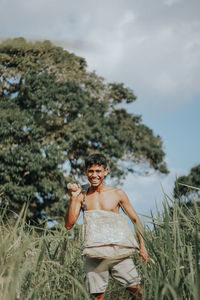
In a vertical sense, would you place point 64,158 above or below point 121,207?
above

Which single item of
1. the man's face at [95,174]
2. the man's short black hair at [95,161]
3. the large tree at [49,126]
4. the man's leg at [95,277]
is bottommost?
the man's leg at [95,277]

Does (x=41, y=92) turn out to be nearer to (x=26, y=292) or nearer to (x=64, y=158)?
(x=64, y=158)

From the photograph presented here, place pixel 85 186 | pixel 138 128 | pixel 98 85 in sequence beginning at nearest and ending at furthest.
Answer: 1. pixel 85 186
2. pixel 98 85
3. pixel 138 128

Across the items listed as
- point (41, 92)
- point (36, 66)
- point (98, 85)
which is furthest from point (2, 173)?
point (98, 85)

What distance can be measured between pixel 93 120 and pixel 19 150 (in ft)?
11.0

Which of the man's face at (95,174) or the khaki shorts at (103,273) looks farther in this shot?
the man's face at (95,174)

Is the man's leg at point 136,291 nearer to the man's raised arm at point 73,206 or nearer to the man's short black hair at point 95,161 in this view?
the man's raised arm at point 73,206

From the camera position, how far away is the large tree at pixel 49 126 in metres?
12.3

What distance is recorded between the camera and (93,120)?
1399 cm

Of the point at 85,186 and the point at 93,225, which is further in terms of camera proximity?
the point at 85,186

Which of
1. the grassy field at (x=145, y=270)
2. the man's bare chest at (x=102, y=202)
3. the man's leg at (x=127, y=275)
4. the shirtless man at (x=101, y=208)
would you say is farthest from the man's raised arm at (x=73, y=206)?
the man's leg at (x=127, y=275)

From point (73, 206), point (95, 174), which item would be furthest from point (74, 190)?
point (95, 174)

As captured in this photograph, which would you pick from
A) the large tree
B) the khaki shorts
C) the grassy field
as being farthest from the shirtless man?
the large tree

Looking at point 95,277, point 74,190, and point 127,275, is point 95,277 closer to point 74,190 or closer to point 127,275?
point 127,275
